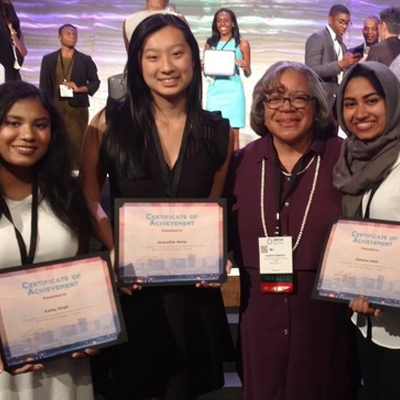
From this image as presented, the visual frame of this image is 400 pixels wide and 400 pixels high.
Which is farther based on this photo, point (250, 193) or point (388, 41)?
point (388, 41)

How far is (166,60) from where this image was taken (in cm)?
214

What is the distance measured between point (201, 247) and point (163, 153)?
34 cm

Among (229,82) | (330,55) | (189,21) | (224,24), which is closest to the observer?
(330,55)

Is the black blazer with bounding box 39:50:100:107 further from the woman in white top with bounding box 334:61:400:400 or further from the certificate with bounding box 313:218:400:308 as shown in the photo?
the certificate with bounding box 313:218:400:308

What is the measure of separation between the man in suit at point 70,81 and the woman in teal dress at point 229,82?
1.43 metres

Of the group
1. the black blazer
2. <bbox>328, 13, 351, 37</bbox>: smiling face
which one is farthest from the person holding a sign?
the black blazer

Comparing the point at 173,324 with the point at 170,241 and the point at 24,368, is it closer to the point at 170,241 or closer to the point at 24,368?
the point at 170,241

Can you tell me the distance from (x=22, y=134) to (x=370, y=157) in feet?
3.66

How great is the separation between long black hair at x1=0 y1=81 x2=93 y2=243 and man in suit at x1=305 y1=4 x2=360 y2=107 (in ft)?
11.9

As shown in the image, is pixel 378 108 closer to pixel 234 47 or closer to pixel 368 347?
pixel 368 347

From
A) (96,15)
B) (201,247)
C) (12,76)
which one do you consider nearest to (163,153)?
(201,247)

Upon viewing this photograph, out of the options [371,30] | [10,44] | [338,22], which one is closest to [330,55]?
[338,22]

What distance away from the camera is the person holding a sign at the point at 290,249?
220cm

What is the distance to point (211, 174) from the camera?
7.37 ft
